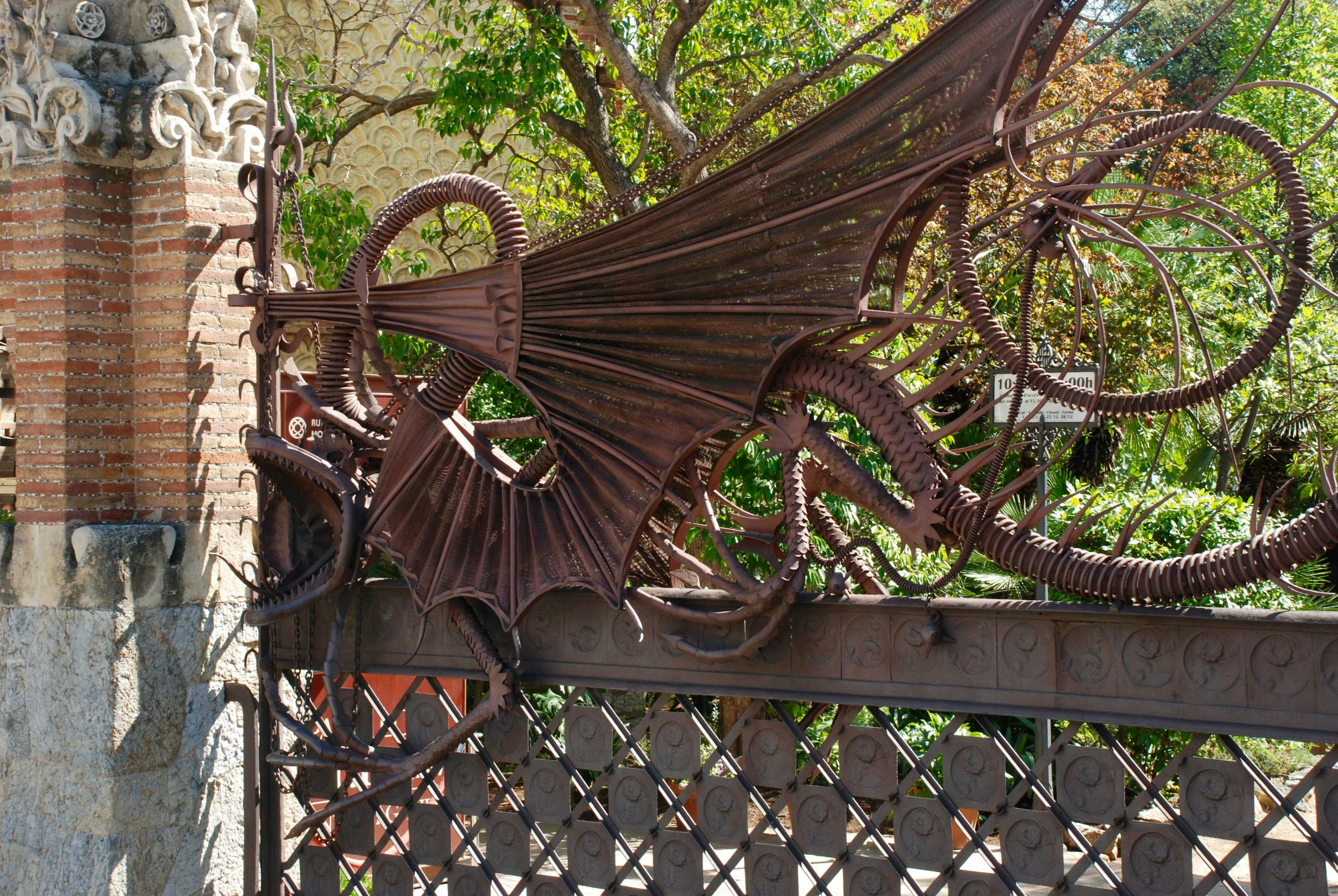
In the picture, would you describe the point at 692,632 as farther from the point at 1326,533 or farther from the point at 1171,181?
the point at 1171,181

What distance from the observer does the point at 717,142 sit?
11.8 ft

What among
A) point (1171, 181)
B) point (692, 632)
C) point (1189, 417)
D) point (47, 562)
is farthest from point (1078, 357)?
point (47, 562)

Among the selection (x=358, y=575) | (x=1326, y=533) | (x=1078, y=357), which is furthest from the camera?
(x=1078, y=357)

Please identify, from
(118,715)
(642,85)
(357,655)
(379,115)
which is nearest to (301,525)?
(357,655)

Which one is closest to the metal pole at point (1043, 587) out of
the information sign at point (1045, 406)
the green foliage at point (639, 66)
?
the information sign at point (1045, 406)

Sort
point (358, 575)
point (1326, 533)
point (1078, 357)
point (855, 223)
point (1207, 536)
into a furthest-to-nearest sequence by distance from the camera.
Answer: point (1078, 357) < point (1207, 536) < point (358, 575) < point (855, 223) < point (1326, 533)

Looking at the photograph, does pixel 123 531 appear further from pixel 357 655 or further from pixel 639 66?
pixel 639 66

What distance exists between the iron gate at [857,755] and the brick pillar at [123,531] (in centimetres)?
41

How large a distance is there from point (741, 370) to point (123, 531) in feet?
8.22

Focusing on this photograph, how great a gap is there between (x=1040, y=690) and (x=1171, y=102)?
15076mm

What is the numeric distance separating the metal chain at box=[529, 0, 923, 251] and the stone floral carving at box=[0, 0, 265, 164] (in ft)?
4.68

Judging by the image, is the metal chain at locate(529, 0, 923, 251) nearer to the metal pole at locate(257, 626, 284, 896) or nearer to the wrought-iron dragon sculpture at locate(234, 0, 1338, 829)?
the wrought-iron dragon sculpture at locate(234, 0, 1338, 829)

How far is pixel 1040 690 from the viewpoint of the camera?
2.97 meters

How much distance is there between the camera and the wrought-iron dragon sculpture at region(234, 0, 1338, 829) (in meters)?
2.70
